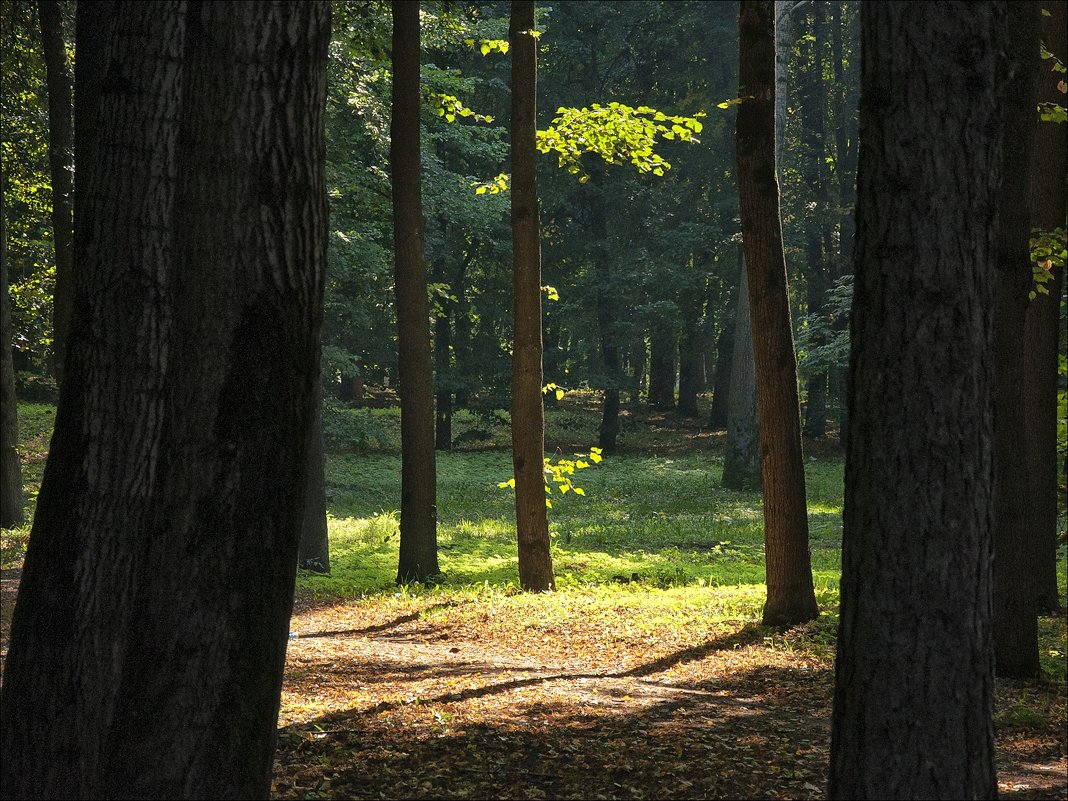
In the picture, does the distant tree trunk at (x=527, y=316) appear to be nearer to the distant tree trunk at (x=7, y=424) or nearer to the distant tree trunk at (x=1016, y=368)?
the distant tree trunk at (x=1016, y=368)

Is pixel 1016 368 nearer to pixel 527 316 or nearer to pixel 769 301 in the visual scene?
pixel 769 301

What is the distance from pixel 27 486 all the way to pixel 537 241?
45.5 feet

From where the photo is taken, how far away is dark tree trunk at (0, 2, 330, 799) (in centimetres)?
329

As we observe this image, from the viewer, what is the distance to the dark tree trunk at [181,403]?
329 cm

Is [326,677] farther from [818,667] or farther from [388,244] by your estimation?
[388,244]

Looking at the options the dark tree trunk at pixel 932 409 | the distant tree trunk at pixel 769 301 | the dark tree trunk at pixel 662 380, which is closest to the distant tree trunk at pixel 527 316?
the distant tree trunk at pixel 769 301

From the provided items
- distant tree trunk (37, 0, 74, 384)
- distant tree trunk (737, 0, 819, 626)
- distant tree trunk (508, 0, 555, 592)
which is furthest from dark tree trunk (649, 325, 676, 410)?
distant tree trunk (737, 0, 819, 626)

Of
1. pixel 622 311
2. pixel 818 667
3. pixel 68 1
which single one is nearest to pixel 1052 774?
pixel 818 667

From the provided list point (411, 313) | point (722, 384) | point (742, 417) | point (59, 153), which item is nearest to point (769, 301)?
point (411, 313)

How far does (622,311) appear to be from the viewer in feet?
107

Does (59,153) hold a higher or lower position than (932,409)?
higher

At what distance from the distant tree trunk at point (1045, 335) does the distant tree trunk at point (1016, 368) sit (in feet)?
2.88

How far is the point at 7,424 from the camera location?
47.9 ft

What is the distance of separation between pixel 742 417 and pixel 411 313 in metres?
13.2
